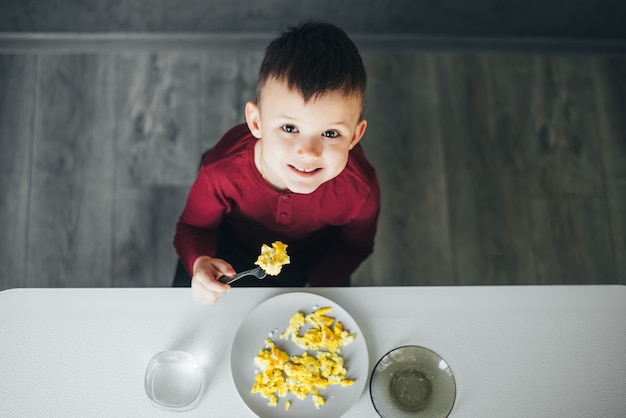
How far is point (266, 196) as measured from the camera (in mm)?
1110

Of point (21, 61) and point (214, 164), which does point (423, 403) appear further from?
point (21, 61)

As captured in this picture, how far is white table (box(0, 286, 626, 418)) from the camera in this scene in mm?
874

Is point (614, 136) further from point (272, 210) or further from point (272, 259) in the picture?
point (272, 259)

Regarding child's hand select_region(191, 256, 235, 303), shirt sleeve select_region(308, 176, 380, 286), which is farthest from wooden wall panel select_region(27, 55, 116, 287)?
child's hand select_region(191, 256, 235, 303)

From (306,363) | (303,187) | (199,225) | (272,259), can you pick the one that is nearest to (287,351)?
(306,363)

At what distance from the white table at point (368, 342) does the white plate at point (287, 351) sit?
2 centimetres

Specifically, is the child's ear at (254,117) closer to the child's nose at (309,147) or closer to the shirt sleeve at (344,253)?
→ the child's nose at (309,147)

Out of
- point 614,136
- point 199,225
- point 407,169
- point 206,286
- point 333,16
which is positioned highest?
point 333,16

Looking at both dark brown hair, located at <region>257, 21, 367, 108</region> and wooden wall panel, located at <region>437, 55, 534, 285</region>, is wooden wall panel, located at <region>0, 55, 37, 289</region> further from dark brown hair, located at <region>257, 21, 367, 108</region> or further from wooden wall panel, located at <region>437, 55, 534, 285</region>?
wooden wall panel, located at <region>437, 55, 534, 285</region>

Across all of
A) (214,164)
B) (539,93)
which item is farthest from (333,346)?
(539,93)

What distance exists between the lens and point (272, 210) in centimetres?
114

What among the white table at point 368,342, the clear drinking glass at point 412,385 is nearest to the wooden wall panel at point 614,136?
the white table at point 368,342

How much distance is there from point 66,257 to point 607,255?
65.1 inches

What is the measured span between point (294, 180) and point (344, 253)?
0.34 metres
